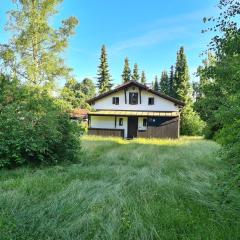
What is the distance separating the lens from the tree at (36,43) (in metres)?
21.0

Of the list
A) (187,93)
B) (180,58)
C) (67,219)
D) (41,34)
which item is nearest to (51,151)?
(67,219)

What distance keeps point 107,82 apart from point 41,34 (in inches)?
1420

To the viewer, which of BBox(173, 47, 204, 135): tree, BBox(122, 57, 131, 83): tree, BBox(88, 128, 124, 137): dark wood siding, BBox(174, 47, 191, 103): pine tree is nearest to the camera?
BBox(88, 128, 124, 137): dark wood siding

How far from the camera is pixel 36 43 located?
21.7 meters

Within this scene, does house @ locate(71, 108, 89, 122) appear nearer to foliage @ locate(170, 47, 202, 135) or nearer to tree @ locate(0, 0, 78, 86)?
tree @ locate(0, 0, 78, 86)

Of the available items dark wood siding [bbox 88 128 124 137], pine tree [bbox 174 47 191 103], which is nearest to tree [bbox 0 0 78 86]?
dark wood siding [bbox 88 128 124 137]

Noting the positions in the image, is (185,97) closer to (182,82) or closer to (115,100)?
(182,82)

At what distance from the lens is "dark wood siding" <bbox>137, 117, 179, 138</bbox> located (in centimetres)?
2577

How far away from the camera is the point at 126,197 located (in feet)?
20.2

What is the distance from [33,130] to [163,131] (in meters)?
17.3

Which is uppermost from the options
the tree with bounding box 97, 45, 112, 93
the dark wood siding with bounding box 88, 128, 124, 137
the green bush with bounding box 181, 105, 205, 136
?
the tree with bounding box 97, 45, 112, 93

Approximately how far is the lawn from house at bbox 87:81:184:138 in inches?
809

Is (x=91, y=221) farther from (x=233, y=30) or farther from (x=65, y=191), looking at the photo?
(x=233, y=30)

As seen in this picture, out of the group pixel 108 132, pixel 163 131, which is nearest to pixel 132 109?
pixel 108 132
